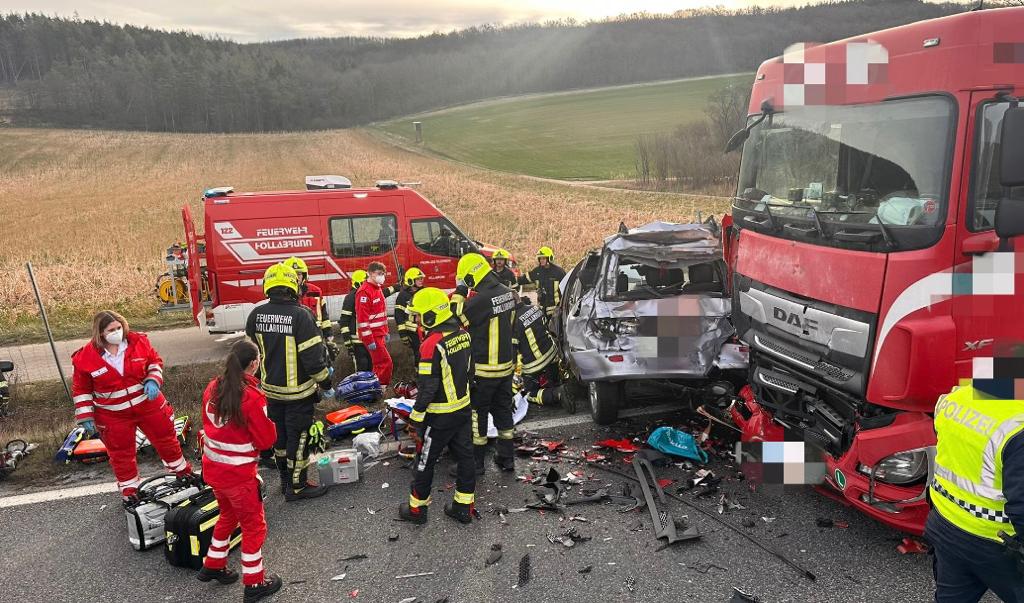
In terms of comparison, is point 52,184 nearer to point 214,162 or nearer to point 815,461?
point 214,162

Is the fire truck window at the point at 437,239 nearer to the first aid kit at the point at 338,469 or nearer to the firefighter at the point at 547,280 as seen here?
the firefighter at the point at 547,280

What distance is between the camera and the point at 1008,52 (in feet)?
12.1

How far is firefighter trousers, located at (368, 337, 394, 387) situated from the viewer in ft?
27.3

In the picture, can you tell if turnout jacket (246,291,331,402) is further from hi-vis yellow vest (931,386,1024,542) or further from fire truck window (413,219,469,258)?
fire truck window (413,219,469,258)

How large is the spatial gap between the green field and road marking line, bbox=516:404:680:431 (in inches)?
1646

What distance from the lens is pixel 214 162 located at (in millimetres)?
51625

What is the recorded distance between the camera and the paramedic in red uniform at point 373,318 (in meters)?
8.23

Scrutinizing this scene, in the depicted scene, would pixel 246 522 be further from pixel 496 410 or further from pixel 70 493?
pixel 70 493

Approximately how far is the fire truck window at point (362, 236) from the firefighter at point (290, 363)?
5.71 m

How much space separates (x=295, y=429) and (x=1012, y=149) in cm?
513

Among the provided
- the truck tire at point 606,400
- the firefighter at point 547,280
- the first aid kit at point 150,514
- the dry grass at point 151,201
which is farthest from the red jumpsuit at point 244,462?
the dry grass at point 151,201

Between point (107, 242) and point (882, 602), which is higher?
point (107, 242)

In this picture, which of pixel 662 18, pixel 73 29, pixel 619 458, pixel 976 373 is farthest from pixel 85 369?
pixel 662 18

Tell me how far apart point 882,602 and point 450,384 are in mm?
3094
